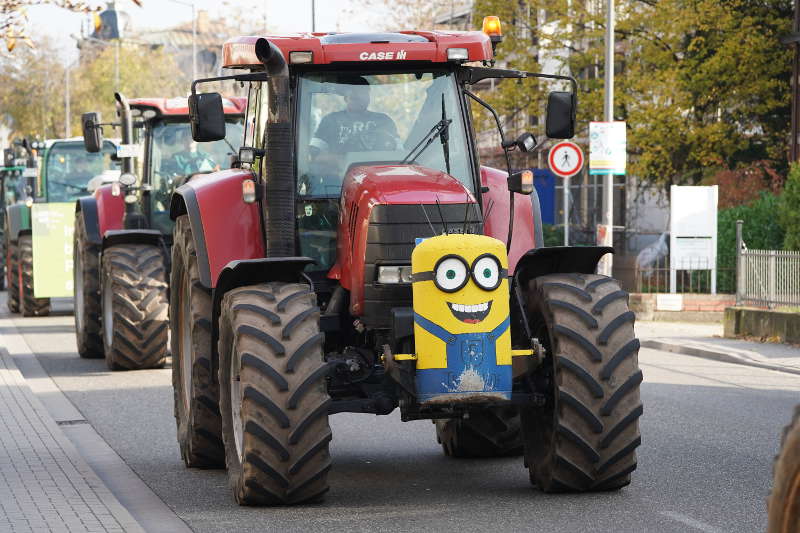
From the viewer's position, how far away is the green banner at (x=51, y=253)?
80.5ft

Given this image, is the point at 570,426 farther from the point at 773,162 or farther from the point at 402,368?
the point at 773,162

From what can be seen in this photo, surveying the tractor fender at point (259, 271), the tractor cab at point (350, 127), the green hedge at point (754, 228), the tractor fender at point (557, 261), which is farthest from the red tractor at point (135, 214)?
the green hedge at point (754, 228)

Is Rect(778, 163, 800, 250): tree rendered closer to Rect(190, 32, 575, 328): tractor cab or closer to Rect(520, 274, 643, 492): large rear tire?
Rect(190, 32, 575, 328): tractor cab

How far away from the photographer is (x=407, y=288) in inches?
351

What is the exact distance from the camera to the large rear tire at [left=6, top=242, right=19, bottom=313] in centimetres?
2677

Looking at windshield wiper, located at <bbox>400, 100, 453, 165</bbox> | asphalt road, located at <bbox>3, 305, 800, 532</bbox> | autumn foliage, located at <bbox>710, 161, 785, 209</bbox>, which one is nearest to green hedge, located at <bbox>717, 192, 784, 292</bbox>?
autumn foliage, located at <bbox>710, 161, 785, 209</bbox>

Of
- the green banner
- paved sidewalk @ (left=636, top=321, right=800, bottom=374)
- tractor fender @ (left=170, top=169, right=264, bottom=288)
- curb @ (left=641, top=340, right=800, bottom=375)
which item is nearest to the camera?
tractor fender @ (left=170, top=169, right=264, bottom=288)

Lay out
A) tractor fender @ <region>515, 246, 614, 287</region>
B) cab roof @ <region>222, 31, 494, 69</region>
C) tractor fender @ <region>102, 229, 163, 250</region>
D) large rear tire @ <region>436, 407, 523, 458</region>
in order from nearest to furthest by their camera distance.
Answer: tractor fender @ <region>515, 246, 614, 287</region>, cab roof @ <region>222, 31, 494, 69</region>, large rear tire @ <region>436, 407, 523, 458</region>, tractor fender @ <region>102, 229, 163, 250</region>

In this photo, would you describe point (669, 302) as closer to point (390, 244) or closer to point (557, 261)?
point (557, 261)

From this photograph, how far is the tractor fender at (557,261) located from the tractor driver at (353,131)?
1.15m

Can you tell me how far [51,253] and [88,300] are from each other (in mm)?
6417

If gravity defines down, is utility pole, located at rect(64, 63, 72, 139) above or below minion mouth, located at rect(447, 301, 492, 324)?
above

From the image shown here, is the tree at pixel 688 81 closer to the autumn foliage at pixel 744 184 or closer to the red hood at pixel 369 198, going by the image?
the autumn foliage at pixel 744 184

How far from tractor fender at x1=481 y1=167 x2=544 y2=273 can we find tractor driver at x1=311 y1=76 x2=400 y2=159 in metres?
0.72
